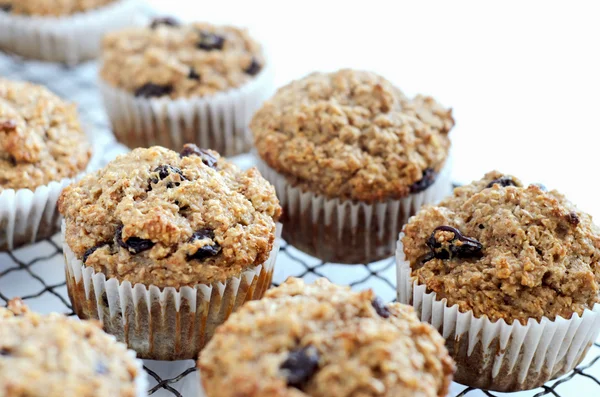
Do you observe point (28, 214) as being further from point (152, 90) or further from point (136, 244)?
point (152, 90)

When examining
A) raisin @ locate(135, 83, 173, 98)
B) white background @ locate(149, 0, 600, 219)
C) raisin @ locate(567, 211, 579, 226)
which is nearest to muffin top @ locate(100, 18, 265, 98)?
raisin @ locate(135, 83, 173, 98)

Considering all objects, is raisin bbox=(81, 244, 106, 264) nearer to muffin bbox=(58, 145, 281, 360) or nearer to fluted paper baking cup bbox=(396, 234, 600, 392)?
muffin bbox=(58, 145, 281, 360)

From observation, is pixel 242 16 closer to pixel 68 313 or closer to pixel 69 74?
pixel 69 74

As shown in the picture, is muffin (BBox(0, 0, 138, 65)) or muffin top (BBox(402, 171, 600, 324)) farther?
muffin (BBox(0, 0, 138, 65))

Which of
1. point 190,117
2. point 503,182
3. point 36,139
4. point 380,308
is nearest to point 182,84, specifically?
point 190,117

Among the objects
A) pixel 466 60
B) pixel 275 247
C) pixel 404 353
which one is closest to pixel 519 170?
pixel 466 60

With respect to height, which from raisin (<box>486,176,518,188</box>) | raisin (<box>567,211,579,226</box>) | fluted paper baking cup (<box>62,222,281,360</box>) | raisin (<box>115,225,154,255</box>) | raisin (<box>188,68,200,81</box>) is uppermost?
raisin (<box>567,211,579,226</box>)

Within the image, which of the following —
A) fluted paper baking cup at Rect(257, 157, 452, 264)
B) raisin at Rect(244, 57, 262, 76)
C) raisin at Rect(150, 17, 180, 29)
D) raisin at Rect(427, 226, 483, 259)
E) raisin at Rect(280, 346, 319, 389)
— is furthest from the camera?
raisin at Rect(150, 17, 180, 29)

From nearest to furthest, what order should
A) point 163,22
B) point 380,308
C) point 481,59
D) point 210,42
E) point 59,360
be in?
point 59,360
point 380,308
point 210,42
point 163,22
point 481,59
